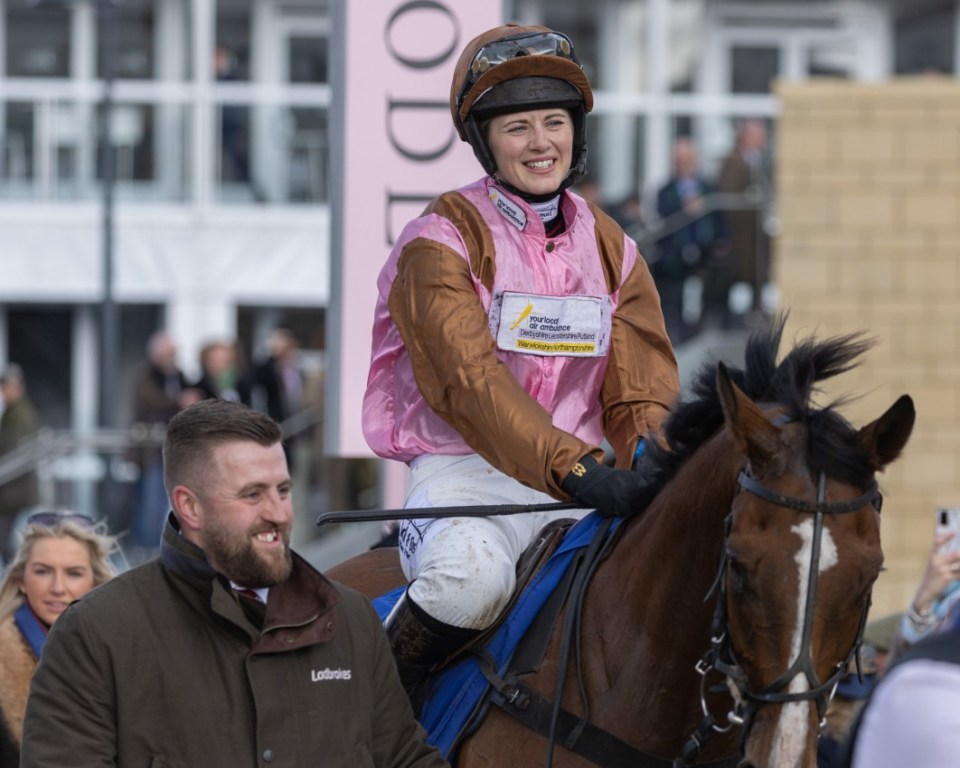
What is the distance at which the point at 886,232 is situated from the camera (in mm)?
13391

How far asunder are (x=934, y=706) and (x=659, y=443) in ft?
6.82

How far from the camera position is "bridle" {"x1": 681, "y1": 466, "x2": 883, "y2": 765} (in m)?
3.71

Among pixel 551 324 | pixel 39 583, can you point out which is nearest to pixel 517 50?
pixel 551 324

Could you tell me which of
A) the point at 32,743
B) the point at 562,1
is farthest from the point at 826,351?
the point at 562,1

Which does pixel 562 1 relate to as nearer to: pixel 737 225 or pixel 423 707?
pixel 737 225

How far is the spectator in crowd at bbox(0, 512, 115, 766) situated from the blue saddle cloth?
1.32 meters

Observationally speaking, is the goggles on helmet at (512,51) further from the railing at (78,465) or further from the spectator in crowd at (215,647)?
the railing at (78,465)

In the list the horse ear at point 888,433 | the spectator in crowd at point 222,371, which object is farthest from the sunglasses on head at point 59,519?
the spectator in crowd at point 222,371

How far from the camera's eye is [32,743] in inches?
139

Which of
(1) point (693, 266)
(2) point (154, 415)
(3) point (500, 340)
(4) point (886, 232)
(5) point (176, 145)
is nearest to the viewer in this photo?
(3) point (500, 340)

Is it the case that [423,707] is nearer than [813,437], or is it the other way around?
[813,437]

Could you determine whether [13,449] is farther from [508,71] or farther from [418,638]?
[418,638]

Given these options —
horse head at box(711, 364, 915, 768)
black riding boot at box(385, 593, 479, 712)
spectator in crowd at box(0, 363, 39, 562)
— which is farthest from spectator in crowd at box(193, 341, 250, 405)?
horse head at box(711, 364, 915, 768)

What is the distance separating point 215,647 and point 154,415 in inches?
417
